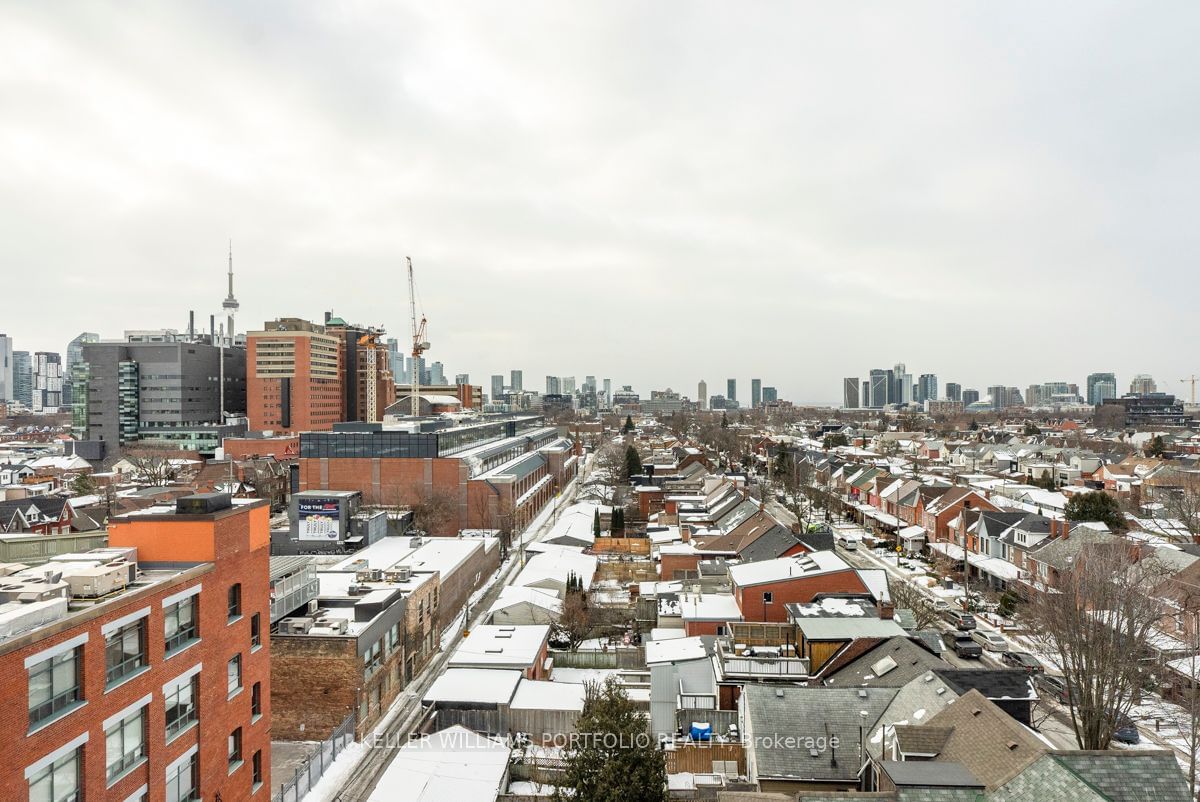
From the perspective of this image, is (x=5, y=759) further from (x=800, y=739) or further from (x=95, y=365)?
(x=95, y=365)

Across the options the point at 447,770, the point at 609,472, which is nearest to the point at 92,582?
the point at 447,770

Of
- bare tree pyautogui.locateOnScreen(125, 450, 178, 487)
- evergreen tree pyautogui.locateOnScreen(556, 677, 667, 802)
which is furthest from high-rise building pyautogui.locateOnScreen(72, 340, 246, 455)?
evergreen tree pyautogui.locateOnScreen(556, 677, 667, 802)

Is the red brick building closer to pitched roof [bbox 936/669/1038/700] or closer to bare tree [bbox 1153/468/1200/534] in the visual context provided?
pitched roof [bbox 936/669/1038/700]

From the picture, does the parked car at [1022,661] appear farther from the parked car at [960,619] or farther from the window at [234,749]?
the window at [234,749]

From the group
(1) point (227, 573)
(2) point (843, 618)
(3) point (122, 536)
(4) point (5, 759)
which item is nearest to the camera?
(4) point (5, 759)

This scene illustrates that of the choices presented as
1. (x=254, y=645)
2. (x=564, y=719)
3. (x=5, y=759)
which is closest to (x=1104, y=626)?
(x=564, y=719)

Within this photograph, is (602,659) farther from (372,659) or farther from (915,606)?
(915,606)

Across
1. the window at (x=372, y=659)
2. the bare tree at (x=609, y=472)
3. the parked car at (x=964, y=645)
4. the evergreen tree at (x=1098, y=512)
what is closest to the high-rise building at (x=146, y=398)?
the bare tree at (x=609, y=472)
